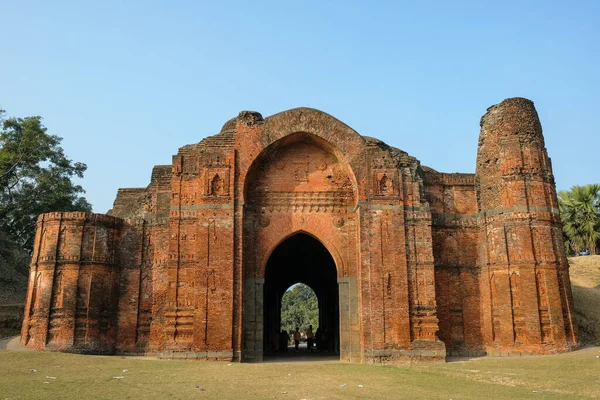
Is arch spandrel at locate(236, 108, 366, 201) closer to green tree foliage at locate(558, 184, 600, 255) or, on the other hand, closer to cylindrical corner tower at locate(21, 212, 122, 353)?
cylindrical corner tower at locate(21, 212, 122, 353)

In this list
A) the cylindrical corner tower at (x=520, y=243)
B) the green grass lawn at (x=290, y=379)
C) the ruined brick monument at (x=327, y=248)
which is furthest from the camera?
the cylindrical corner tower at (x=520, y=243)

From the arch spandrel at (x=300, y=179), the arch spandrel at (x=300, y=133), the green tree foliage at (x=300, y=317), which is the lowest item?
the green tree foliage at (x=300, y=317)

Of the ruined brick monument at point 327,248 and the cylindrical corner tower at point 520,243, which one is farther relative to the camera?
the cylindrical corner tower at point 520,243

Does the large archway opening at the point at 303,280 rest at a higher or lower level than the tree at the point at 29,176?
lower

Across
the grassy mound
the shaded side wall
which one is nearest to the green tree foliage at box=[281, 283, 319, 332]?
the grassy mound

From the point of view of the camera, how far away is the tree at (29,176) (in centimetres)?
Result: 3125

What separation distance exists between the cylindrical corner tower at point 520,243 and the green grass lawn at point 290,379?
49.4 inches

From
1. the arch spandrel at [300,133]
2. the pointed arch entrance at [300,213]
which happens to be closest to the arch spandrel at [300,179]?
the pointed arch entrance at [300,213]

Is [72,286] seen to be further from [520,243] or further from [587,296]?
[587,296]

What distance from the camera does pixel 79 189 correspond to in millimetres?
34312

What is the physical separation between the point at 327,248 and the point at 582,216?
20588 mm

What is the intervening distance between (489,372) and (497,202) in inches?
263

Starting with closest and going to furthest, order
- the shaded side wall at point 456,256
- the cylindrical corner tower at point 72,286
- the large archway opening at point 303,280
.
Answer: the cylindrical corner tower at point 72,286 < the shaded side wall at point 456,256 < the large archway opening at point 303,280

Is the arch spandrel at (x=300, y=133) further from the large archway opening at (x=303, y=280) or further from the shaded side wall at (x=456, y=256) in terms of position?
the large archway opening at (x=303, y=280)
